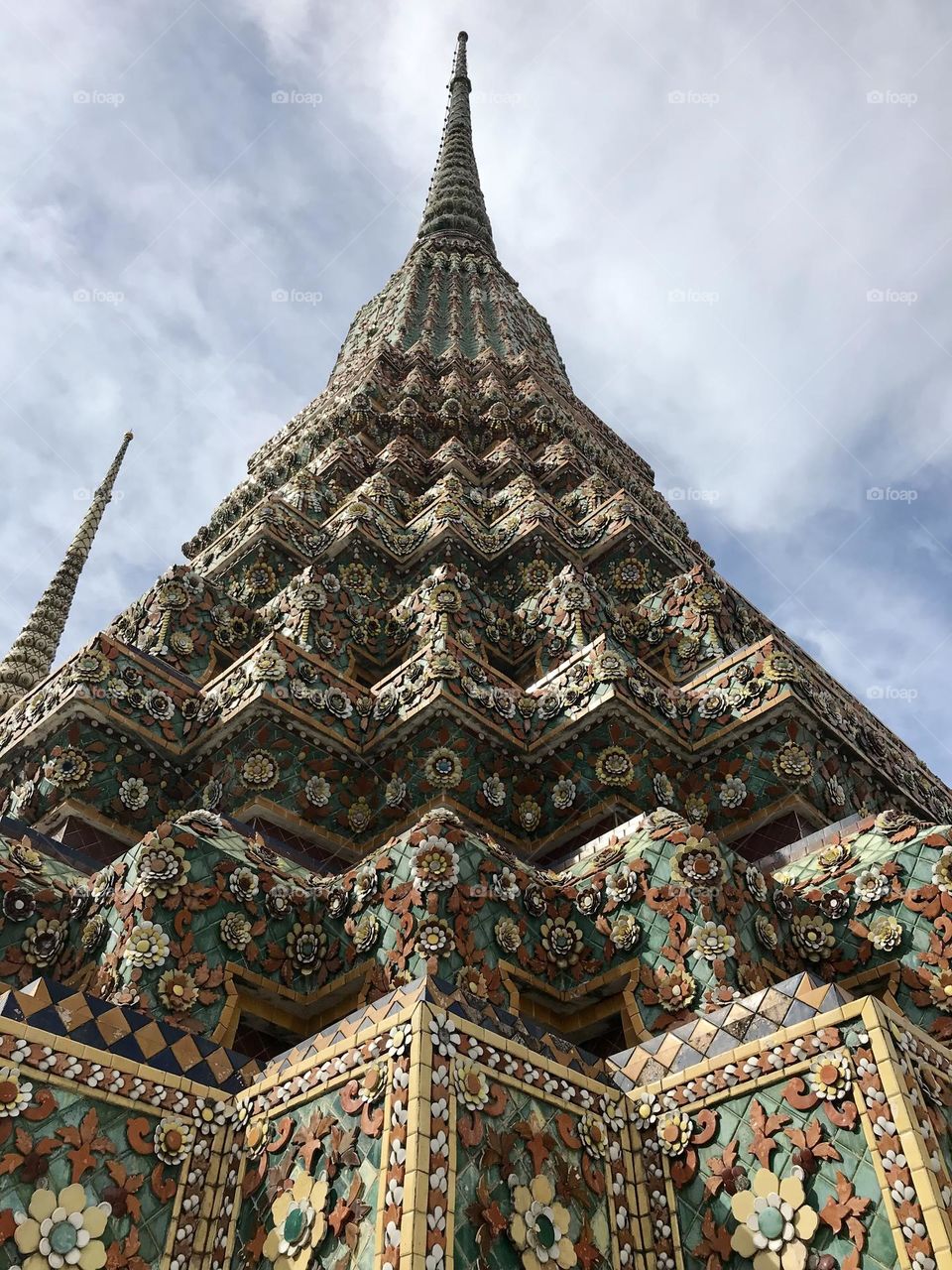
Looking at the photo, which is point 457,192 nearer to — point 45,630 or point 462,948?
point 45,630

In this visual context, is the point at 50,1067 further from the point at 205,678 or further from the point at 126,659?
the point at 205,678

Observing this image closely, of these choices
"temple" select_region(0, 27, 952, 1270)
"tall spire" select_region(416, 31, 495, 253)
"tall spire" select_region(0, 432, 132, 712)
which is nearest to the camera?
"temple" select_region(0, 27, 952, 1270)

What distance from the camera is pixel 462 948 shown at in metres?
6.89

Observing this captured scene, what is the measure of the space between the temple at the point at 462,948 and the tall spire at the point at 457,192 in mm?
24585

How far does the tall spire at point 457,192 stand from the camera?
3594cm

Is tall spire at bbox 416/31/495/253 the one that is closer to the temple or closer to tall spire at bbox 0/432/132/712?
tall spire at bbox 0/432/132/712

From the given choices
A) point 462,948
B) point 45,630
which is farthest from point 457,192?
point 462,948

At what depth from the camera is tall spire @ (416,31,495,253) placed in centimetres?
3594

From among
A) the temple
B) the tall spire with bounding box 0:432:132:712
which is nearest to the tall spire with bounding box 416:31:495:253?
the tall spire with bounding box 0:432:132:712

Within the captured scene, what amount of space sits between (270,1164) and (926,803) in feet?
29.4

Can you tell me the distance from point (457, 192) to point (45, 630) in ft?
84.4

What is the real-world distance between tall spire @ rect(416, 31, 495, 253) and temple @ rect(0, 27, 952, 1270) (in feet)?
80.7

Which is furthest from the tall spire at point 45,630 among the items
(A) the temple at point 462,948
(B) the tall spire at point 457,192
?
(B) the tall spire at point 457,192

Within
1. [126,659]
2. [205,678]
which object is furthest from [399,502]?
[126,659]
